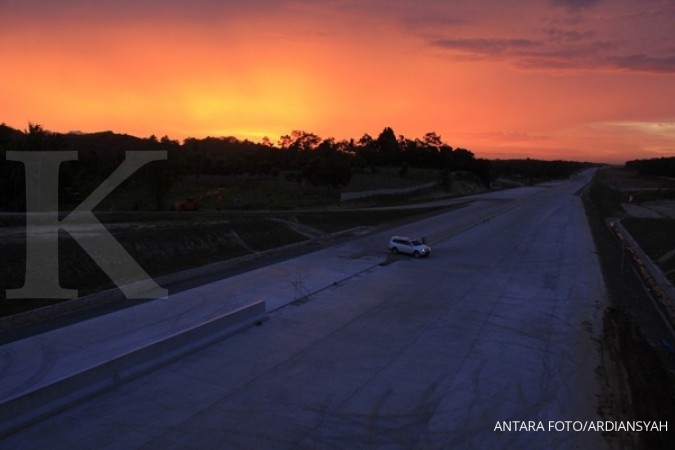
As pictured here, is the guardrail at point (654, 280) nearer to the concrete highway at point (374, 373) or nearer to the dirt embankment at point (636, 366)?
the dirt embankment at point (636, 366)

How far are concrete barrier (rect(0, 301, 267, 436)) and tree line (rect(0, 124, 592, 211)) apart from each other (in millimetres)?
39101

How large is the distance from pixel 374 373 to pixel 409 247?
20287mm

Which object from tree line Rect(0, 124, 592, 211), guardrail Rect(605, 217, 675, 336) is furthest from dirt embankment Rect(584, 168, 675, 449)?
tree line Rect(0, 124, 592, 211)

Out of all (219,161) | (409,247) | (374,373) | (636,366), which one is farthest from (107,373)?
(219,161)

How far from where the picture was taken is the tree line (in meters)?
51.2

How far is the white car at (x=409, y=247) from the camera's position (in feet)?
116

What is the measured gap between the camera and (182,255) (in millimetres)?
31750

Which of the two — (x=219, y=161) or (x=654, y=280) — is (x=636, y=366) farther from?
(x=219, y=161)

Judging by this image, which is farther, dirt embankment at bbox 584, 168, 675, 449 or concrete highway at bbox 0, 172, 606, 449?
dirt embankment at bbox 584, 168, 675, 449

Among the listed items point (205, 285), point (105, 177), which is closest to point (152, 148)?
point (105, 177)

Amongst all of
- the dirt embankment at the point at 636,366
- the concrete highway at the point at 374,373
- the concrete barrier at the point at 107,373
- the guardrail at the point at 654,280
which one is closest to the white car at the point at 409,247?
the concrete highway at the point at 374,373

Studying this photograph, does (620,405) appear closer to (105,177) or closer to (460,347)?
(460,347)

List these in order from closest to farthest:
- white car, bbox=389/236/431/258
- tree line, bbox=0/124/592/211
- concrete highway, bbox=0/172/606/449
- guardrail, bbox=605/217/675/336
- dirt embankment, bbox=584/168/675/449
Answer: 1. concrete highway, bbox=0/172/606/449
2. dirt embankment, bbox=584/168/675/449
3. guardrail, bbox=605/217/675/336
4. white car, bbox=389/236/431/258
5. tree line, bbox=0/124/592/211

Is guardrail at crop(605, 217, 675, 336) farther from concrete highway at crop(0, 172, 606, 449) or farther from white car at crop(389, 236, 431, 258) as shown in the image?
white car at crop(389, 236, 431, 258)
